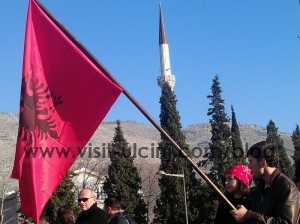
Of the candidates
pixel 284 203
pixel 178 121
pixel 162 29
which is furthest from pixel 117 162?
pixel 284 203

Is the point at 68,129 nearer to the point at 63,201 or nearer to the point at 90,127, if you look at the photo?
the point at 90,127

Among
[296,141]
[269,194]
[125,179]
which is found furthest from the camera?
[296,141]

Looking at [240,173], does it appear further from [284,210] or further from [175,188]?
[175,188]

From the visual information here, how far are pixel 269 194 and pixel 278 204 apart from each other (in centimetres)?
15

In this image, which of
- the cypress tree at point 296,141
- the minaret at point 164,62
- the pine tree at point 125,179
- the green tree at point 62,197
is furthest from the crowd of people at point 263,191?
the minaret at point 164,62

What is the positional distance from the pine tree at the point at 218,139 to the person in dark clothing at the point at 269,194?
119 feet

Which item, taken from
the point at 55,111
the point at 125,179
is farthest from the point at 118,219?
the point at 125,179

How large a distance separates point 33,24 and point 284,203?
380 centimetres

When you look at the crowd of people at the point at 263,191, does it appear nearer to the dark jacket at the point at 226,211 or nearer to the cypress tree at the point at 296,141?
the dark jacket at the point at 226,211

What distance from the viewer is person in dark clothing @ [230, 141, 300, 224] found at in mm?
3822

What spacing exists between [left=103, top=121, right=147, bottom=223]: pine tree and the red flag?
32354 mm

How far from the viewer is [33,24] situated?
6422 millimetres

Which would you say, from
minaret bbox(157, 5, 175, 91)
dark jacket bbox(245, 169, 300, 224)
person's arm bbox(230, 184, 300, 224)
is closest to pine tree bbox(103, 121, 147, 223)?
minaret bbox(157, 5, 175, 91)

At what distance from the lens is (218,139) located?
137ft
